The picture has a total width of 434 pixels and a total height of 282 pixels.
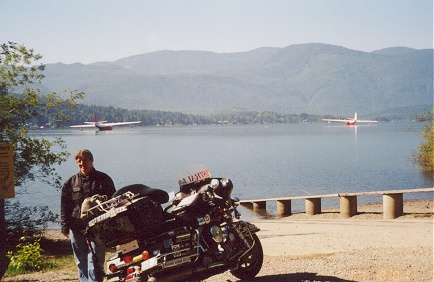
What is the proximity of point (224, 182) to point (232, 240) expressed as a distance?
2.52ft

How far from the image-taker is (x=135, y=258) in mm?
6762

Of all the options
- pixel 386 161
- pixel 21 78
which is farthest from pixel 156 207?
pixel 386 161

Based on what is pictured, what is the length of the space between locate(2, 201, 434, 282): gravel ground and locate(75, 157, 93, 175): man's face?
2.11 m

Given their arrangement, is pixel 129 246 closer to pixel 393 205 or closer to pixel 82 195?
pixel 82 195

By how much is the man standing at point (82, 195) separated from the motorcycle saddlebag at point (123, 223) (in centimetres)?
85

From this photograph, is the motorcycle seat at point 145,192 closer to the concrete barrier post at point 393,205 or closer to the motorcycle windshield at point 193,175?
the motorcycle windshield at point 193,175

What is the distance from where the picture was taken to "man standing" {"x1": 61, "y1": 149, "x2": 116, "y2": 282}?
24.5ft

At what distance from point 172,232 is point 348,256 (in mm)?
3774

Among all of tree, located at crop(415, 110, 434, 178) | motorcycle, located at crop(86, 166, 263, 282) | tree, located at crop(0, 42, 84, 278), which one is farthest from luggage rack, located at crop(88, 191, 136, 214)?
tree, located at crop(415, 110, 434, 178)

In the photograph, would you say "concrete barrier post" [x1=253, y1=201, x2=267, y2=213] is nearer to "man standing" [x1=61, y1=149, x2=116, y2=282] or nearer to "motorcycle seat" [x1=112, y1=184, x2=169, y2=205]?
"man standing" [x1=61, y1=149, x2=116, y2=282]

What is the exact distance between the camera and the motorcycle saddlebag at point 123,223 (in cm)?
652

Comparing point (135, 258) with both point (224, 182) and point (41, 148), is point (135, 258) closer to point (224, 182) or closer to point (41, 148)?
point (224, 182)

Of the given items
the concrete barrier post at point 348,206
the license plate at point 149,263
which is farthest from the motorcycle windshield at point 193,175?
the concrete barrier post at point 348,206

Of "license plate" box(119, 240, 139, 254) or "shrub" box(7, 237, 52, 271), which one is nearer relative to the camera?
"license plate" box(119, 240, 139, 254)
